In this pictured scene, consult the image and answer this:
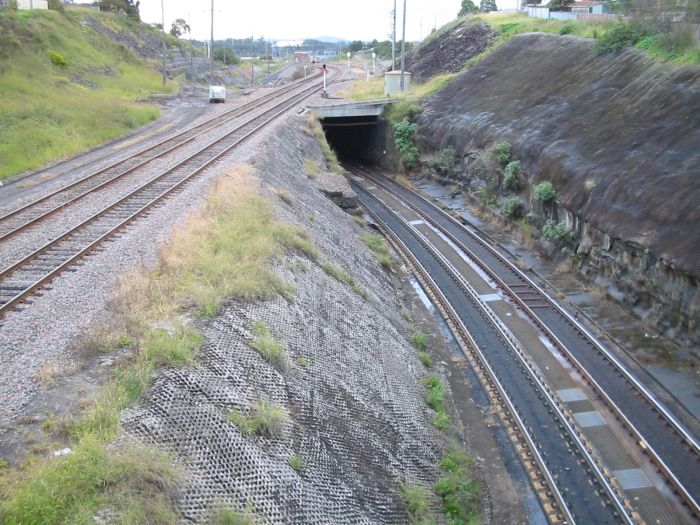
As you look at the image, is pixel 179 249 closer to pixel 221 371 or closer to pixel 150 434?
pixel 221 371

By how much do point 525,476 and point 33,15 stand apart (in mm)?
52068

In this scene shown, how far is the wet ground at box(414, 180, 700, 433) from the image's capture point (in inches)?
619

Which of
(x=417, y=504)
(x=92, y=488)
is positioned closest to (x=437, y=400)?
(x=417, y=504)

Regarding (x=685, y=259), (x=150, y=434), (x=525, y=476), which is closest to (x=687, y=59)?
(x=685, y=259)

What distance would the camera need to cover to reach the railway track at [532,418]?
12297mm

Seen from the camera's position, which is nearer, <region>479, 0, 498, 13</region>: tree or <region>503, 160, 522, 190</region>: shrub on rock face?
<region>503, 160, 522, 190</region>: shrub on rock face

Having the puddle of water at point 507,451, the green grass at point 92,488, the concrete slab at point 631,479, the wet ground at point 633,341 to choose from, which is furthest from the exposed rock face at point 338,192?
the green grass at point 92,488

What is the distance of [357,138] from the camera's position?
51.4 m

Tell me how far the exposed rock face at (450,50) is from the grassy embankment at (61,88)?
2318 centimetres

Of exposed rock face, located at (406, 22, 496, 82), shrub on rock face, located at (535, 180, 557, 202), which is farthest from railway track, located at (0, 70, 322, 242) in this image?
exposed rock face, located at (406, 22, 496, 82)

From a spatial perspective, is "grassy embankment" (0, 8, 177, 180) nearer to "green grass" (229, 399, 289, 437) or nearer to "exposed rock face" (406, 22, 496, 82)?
"green grass" (229, 399, 289, 437)

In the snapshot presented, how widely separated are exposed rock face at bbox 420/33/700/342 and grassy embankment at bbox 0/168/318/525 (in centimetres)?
1094

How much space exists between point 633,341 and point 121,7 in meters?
74.1

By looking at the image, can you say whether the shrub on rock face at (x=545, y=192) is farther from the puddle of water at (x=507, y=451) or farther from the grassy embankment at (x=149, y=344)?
the grassy embankment at (x=149, y=344)
